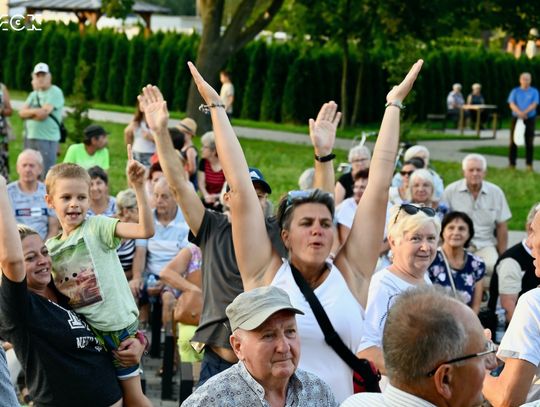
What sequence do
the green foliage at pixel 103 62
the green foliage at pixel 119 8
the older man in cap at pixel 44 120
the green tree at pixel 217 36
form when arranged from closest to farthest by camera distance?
the older man in cap at pixel 44 120, the green foliage at pixel 119 8, the green tree at pixel 217 36, the green foliage at pixel 103 62

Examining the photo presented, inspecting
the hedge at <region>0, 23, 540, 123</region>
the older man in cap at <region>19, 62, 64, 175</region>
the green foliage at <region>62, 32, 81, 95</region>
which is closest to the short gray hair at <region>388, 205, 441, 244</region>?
the older man in cap at <region>19, 62, 64, 175</region>

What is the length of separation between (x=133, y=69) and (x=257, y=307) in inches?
1470

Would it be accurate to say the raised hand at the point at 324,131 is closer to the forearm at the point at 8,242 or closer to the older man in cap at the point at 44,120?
the forearm at the point at 8,242

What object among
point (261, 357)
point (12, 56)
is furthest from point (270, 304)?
point (12, 56)

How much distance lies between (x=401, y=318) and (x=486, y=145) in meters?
28.0

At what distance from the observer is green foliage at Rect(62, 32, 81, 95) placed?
142 feet

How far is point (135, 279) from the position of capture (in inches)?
413

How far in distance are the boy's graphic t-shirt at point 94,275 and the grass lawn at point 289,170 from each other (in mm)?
11701

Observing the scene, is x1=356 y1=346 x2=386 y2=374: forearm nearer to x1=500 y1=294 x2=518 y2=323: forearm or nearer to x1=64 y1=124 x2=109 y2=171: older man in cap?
x1=500 y1=294 x2=518 y2=323: forearm

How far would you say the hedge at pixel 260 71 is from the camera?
37094 mm

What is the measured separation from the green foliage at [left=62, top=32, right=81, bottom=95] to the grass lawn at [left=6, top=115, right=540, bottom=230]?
14092 mm

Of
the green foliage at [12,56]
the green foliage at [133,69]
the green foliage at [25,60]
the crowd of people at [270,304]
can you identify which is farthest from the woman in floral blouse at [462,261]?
the green foliage at [12,56]

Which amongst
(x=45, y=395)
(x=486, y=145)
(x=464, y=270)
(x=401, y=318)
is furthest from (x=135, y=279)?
(x=486, y=145)

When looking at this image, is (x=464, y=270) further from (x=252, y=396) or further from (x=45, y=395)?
(x=252, y=396)
